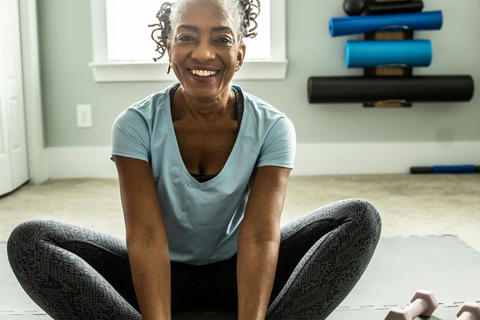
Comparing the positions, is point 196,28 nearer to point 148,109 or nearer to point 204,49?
point 204,49

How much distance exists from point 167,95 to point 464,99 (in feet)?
8.15

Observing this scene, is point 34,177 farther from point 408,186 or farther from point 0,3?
point 408,186

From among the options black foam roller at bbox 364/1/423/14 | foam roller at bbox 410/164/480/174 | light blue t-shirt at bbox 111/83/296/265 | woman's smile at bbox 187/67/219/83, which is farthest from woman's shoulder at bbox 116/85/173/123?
foam roller at bbox 410/164/480/174

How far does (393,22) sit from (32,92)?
1977 millimetres

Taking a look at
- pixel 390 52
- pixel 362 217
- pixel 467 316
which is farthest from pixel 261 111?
pixel 390 52

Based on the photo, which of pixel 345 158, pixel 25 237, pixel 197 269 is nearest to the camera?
pixel 25 237

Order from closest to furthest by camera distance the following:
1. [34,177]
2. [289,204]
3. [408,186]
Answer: [289,204], [408,186], [34,177]

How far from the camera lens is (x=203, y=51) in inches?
46.9

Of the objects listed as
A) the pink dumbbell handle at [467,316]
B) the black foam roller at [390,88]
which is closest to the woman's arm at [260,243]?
the pink dumbbell handle at [467,316]

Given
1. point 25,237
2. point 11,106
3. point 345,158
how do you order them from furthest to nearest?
point 345,158 < point 11,106 < point 25,237

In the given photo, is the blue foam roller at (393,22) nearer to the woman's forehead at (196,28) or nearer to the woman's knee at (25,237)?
the woman's forehead at (196,28)

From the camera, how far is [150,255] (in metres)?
1.15

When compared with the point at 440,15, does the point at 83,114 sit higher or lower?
lower

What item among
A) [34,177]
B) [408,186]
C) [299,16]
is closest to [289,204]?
[408,186]
